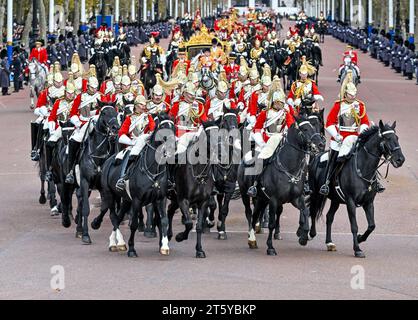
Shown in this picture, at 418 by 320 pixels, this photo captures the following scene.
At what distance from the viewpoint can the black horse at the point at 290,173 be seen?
56.5ft

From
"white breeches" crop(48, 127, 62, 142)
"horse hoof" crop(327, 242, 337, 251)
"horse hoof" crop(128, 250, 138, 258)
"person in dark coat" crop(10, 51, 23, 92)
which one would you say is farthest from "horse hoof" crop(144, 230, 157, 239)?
"person in dark coat" crop(10, 51, 23, 92)

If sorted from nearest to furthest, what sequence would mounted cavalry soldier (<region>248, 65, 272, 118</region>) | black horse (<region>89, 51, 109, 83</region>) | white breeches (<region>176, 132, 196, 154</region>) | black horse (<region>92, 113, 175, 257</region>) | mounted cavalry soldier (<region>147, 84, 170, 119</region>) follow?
black horse (<region>92, 113, 175, 257</region>) < white breeches (<region>176, 132, 196, 154</region>) < mounted cavalry soldier (<region>147, 84, 170, 119</region>) < mounted cavalry soldier (<region>248, 65, 272, 118</region>) < black horse (<region>89, 51, 109, 83</region>)

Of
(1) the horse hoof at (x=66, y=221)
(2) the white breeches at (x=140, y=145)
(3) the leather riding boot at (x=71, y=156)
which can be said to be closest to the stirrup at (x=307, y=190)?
(2) the white breeches at (x=140, y=145)

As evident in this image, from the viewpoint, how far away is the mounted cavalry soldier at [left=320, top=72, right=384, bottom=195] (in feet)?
58.9

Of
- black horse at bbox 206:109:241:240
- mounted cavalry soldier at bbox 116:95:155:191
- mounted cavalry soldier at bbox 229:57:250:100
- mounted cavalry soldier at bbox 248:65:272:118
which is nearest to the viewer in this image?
mounted cavalry soldier at bbox 116:95:155:191

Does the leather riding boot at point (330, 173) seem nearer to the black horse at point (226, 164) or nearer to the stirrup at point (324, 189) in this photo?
the stirrup at point (324, 189)

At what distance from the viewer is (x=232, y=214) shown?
21734 millimetres

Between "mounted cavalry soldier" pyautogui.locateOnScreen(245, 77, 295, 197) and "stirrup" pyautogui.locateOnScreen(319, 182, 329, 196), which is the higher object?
"mounted cavalry soldier" pyautogui.locateOnScreen(245, 77, 295, 197)

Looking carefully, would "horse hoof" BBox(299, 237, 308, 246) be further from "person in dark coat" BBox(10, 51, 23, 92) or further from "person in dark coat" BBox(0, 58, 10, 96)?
"person in dark coat" BBox(10, 51, 23, 92)

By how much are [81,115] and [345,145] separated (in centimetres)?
417

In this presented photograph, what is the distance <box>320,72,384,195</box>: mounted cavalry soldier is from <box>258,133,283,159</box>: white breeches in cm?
70

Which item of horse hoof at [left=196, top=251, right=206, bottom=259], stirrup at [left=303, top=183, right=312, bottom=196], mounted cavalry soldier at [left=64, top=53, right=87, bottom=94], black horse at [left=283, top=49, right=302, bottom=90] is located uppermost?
mounted cavalry soldier at [left=64, top=53, right=87, bottom=94]

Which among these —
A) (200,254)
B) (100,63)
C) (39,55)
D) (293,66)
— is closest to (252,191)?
(200,254)

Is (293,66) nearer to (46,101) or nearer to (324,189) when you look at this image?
(46,101)
